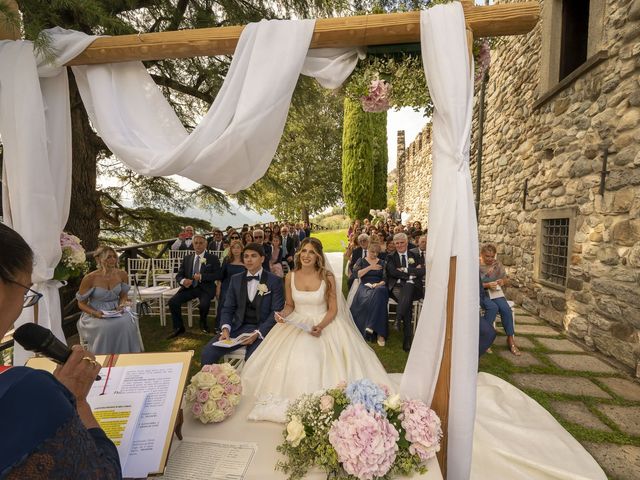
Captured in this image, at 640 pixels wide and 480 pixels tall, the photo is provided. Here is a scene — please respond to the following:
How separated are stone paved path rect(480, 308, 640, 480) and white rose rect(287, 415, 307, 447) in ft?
8.45

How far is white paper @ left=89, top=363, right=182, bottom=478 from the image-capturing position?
1504 mm

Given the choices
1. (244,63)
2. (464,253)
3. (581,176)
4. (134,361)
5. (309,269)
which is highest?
(244,63)

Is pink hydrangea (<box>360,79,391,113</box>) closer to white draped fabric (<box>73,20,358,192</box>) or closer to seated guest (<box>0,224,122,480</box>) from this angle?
white draped fabric (<box>73,20,358,192</box>)

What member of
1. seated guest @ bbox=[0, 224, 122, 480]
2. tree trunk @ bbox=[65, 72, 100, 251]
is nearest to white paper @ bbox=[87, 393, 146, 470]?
seated guest @ bbox=[0, 224, 122, 480]

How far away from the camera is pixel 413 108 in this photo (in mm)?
2604

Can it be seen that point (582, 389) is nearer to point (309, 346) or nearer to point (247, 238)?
point (309, 346)

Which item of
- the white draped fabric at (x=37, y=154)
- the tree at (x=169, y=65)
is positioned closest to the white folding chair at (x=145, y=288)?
the tree at (x=169, y=65)

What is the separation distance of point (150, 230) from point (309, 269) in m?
5.88

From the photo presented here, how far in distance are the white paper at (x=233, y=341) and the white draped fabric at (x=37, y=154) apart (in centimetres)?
141

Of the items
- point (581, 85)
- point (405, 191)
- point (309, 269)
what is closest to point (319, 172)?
point (405, 191)

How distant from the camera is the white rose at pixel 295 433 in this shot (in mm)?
1726

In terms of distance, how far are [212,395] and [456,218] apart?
6.15 ft

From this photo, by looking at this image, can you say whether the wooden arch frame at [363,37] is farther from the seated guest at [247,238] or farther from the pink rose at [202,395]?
the seated guest at [247,238]

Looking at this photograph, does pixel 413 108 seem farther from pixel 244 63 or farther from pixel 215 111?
pixel 215 111
